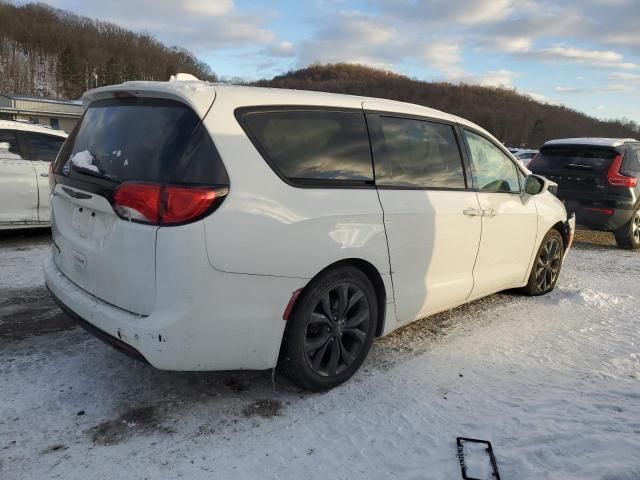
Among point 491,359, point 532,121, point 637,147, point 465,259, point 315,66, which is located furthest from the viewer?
point 315,66

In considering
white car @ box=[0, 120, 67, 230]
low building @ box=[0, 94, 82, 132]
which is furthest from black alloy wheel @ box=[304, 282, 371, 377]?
low building @ box=[0, 94, 82, 132]

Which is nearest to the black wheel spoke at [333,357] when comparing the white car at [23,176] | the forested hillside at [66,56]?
the white car at [23,176]

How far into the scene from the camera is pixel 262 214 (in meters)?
2.63

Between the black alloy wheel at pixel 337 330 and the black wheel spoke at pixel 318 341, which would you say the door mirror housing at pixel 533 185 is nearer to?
the black alloy wheel at pixel 337 330

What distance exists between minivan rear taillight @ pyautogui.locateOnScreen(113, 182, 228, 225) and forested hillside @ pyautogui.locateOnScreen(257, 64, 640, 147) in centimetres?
10331

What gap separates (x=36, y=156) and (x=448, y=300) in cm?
567

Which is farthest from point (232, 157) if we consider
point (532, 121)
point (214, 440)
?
point (532, 121)

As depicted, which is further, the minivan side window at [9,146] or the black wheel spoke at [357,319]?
the minivan side window at [9,146]

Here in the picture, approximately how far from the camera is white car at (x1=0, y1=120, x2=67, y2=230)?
6469mm

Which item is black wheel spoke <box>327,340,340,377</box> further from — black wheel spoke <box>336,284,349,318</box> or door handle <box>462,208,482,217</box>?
door handle <box>462,208,482,217</box>

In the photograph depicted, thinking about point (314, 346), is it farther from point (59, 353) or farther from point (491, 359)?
point (59, 353)

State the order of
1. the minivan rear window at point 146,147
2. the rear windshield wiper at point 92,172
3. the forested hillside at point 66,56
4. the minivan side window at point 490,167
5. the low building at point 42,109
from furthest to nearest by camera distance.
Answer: the forested hillside at point 66,56 < the low building at point 42,109 < the minivan side window at point 490,167 < the rear windshield wiper at point 92,172 < the minivan rear window at point 146,147

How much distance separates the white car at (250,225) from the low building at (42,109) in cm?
5669

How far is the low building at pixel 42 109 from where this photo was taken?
180 feet
